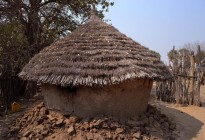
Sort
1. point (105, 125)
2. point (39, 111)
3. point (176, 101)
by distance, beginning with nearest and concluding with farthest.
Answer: point (105, 125)
point (39, 111)
point (176, 101)

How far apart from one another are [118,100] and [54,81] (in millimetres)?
1783

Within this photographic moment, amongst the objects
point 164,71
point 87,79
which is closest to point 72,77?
point 87,79

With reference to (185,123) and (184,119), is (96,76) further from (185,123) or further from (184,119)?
(184,119)

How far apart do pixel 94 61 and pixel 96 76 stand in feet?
1.85

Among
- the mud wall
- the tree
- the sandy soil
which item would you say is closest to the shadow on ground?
the sandy soil

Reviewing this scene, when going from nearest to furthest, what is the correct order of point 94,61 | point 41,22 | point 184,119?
point 94,61 < point 184,119 < point 41,22

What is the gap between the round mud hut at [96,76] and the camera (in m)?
8.46

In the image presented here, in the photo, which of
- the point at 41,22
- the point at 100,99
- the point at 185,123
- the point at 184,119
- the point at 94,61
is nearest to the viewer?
the point at 100,99

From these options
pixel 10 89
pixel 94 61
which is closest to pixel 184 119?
pixel 94 61

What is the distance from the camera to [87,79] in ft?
27.4

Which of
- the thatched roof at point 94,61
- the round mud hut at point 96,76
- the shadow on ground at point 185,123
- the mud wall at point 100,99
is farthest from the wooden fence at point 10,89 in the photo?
the shadow on ground at point 185,123

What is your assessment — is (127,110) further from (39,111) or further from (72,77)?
(39,111)

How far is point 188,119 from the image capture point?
11.0 m

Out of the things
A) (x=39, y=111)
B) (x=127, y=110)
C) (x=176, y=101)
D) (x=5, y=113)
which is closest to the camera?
(x=127, y=110)
